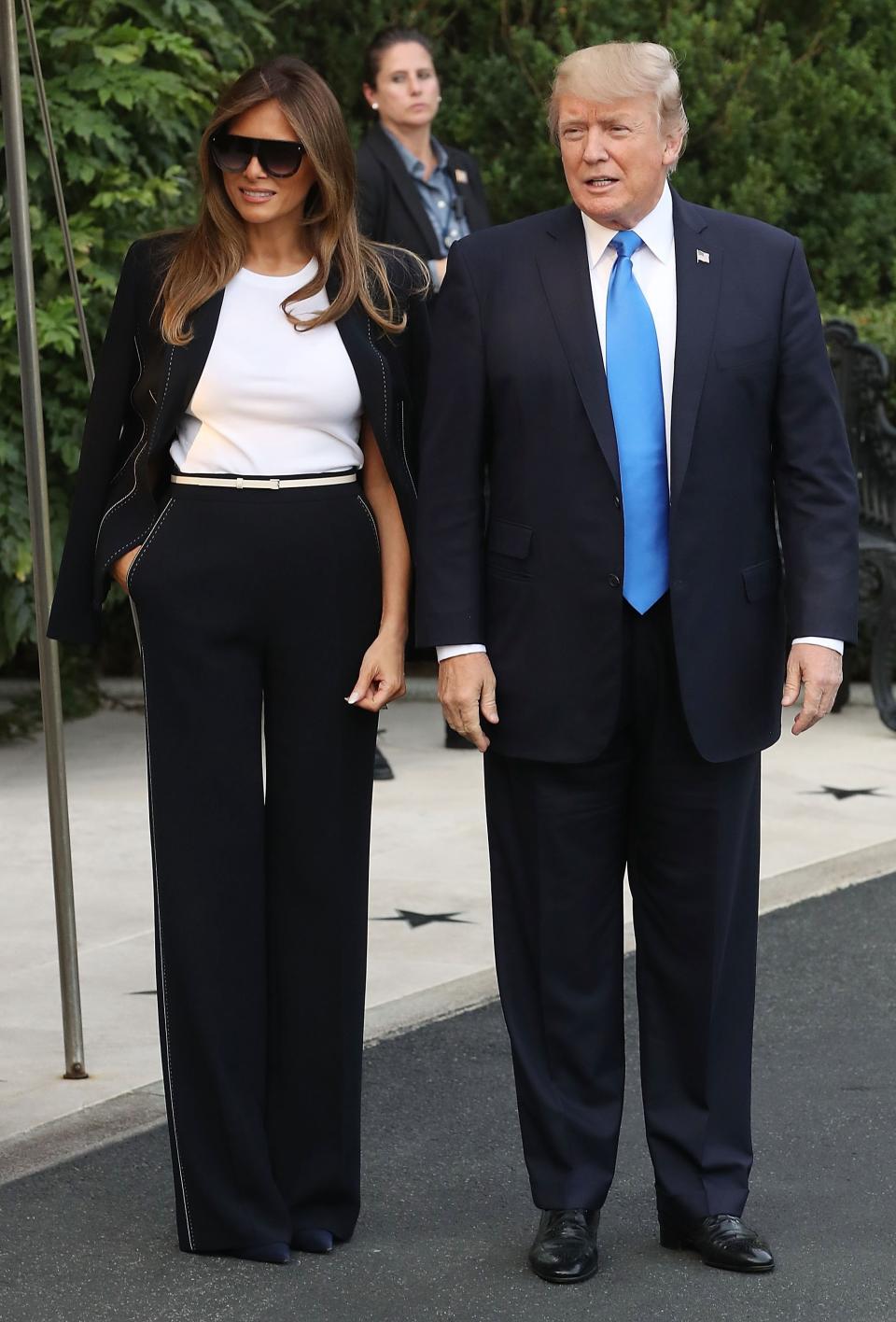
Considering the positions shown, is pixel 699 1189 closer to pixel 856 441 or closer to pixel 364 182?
pixel 364 182

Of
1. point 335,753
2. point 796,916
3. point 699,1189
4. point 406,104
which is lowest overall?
point 796,916

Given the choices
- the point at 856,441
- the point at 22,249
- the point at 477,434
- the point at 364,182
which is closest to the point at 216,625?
the point at 477,434

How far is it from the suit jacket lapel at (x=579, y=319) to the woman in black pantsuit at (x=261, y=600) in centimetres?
29

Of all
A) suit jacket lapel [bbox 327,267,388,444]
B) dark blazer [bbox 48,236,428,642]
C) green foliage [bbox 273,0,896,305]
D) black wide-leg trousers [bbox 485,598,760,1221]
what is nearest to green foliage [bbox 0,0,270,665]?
green foliage [bbox 273,0,896,305]

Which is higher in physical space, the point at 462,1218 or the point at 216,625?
the point at 216,625

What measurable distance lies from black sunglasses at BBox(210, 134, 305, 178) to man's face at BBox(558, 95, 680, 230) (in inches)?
16.8

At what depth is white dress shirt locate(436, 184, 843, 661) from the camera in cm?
338

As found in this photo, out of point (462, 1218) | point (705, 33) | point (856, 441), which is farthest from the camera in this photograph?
point (705, 33)

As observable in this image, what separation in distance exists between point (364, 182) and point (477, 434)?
3.72m

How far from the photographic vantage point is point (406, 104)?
22.6ft

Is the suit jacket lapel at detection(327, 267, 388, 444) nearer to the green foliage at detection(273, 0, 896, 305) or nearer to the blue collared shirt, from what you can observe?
the blue collared shirt

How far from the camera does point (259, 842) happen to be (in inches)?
140

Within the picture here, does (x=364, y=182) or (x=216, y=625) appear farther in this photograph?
(x=364, y=182)

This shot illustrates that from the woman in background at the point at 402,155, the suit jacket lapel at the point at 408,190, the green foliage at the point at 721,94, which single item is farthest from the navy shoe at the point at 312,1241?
the green foliage at the point at 721,94
